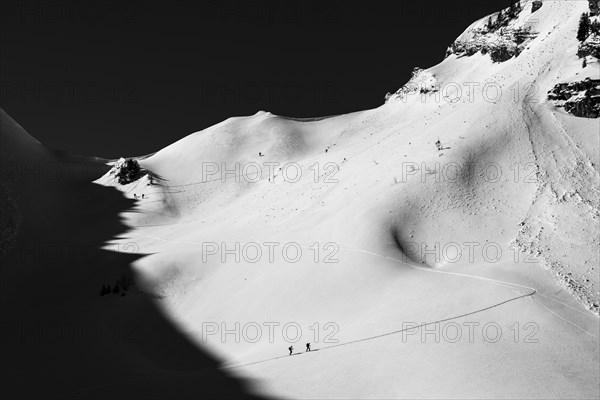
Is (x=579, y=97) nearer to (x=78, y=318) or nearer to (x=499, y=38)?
(x=499, y=38)

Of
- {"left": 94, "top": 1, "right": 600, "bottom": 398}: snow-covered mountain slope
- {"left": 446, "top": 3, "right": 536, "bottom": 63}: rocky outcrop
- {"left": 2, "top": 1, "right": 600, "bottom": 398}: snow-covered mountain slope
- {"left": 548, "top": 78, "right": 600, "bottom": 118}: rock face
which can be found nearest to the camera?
{"left": 94, "top": 1, "right": 600, "bottom": 398}: snow-covered mountain slope

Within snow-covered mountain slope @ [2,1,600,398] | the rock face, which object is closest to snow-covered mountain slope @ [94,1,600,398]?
snow-covered mountain slope @ [2,1,600,398]

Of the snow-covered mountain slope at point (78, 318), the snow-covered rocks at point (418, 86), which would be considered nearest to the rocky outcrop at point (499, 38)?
the snow-covered rocks at point (418, 86)

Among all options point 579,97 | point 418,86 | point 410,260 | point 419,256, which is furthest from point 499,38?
point 410,260

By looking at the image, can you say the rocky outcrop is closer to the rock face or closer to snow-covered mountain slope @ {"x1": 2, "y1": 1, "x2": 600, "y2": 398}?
snow-covered mountain slope @ {"x1": 2, "y1": 1, "x2": 600, "y2": 398}

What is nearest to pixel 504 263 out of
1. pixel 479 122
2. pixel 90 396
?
pixel 479 122
